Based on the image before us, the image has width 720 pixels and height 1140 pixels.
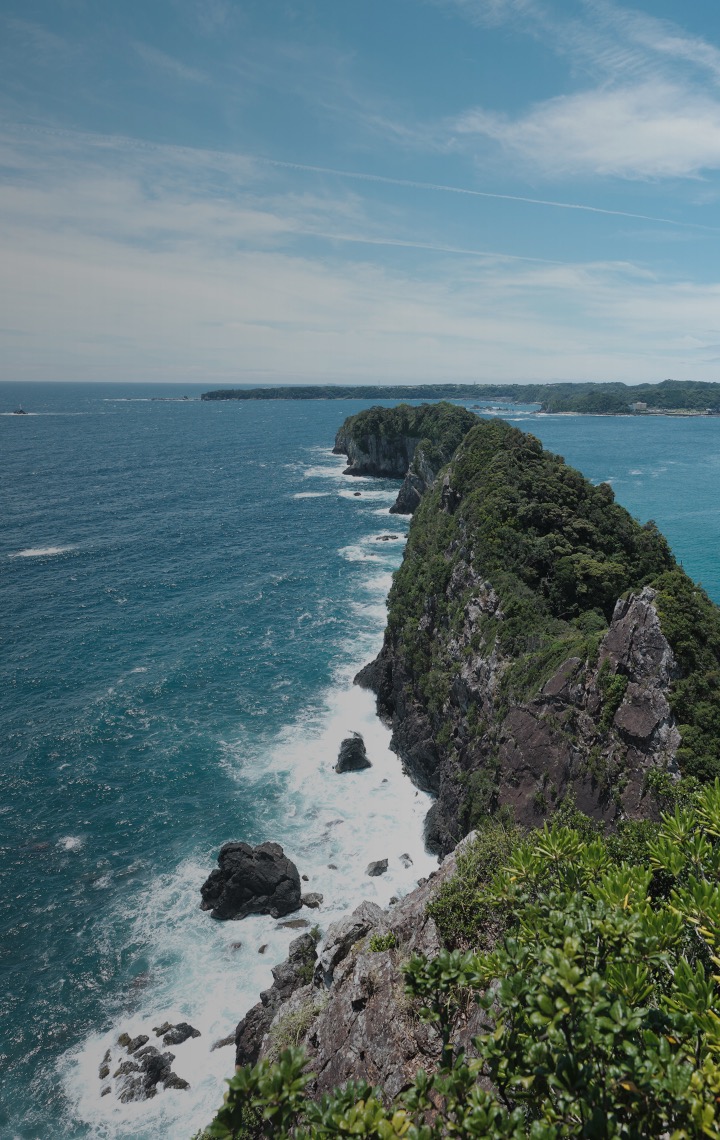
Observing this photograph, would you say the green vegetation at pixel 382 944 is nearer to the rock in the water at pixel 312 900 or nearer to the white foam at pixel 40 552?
the rock in the water at pixel 312 900

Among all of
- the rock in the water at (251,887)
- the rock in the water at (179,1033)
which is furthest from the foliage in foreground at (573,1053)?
the rock in the water at (251,887)

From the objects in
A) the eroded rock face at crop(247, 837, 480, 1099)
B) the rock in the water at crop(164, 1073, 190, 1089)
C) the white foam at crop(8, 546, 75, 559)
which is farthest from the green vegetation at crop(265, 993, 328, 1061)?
the white foam at crop(8, 546, 75, 559)

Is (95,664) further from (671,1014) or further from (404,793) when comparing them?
(671,1014)

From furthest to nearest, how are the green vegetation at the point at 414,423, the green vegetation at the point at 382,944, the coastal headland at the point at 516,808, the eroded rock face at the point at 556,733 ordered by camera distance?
the green vegetation at the point at 414,423 → the eroded rock face at the point at 556,733 → the green vegetation at the point at 382,944 → the coastal headland at the point at 516,808

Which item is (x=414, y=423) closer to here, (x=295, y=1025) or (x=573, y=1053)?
(x=295, y=1025)

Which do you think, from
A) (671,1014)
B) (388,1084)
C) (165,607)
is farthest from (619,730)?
(165,607)

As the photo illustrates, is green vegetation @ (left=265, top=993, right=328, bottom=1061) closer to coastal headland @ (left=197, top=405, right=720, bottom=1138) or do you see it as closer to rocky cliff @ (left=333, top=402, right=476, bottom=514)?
coastal headland @ (left=197, top=405, right=720, bottom=1138)

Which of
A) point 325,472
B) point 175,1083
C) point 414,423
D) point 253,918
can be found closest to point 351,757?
point 253,918
